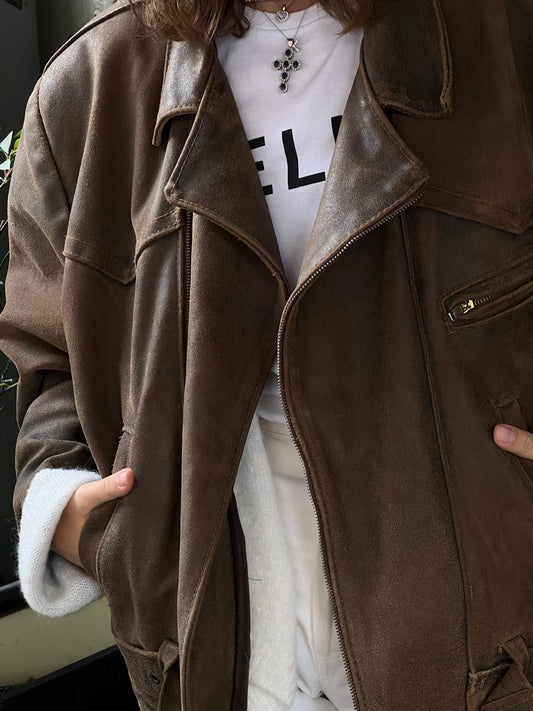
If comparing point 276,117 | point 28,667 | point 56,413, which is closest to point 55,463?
point 56,413

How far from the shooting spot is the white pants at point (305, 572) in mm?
1017

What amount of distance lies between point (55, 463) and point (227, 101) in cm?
58

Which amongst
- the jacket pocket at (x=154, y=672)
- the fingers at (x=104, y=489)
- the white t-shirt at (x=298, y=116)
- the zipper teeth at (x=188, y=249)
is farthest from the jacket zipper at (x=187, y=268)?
the jacket pocket at (x=154, y=672)

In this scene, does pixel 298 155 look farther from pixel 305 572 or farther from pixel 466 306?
pixel 305 572

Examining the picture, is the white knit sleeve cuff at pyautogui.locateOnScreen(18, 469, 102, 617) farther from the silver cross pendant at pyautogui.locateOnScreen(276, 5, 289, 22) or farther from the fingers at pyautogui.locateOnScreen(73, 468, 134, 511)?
the silver cross pendant at pyautogui.locateOnScreen(276, 5, 289, 22)

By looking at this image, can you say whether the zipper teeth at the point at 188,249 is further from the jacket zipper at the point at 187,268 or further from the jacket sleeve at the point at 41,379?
the jacket sleeve at the point at 41,379

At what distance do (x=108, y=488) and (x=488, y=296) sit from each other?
550 millimetres

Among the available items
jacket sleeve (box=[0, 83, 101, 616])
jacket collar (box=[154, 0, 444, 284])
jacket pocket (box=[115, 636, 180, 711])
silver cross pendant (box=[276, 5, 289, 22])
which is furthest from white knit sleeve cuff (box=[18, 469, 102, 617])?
silver cross pendant (box=[276, 5, 289, 22])

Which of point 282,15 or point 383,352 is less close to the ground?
point 282,15

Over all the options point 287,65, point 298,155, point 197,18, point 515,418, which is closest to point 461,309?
point 515,418

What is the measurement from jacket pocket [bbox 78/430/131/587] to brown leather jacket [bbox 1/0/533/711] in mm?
64

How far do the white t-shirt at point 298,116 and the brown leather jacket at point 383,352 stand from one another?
0.14 feet

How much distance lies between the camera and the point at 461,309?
35.1 inches

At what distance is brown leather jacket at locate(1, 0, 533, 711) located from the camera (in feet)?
2.89
